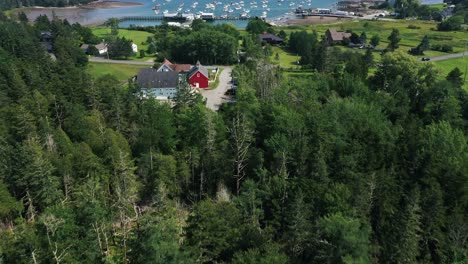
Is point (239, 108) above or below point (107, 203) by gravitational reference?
above

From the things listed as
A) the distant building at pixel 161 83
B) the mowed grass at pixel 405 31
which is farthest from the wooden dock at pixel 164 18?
the distant building at pixel 161 83

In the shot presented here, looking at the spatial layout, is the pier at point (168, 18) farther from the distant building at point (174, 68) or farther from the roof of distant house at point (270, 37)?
the distant building at point (174, 68)

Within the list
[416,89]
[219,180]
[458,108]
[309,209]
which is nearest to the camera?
[309,209]

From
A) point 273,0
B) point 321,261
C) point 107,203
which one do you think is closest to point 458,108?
point 321,261

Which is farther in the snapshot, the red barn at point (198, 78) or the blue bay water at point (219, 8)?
the blue bay water at point (219, 8)

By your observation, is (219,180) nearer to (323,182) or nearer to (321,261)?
(323,182)

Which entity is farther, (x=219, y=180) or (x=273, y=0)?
(x=273, y=0)
